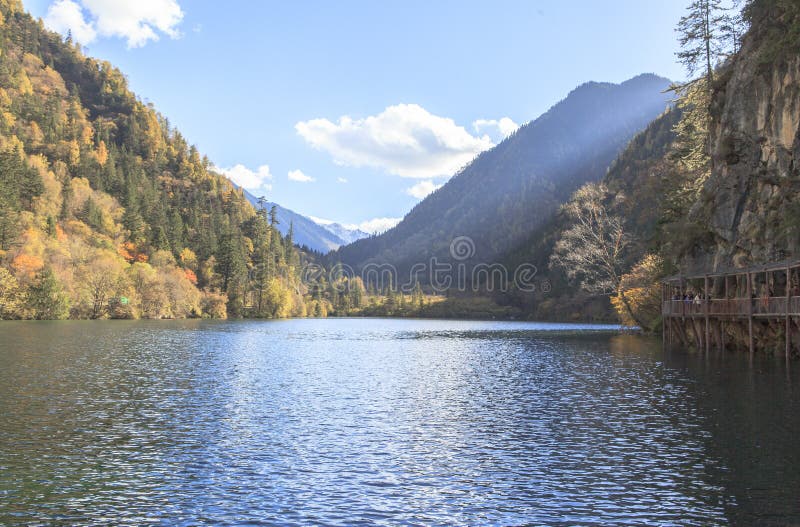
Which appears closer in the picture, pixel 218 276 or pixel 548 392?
pixel 548 392

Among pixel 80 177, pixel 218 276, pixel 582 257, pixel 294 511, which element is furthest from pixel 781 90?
pixel 80 177

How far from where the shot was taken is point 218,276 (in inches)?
6924

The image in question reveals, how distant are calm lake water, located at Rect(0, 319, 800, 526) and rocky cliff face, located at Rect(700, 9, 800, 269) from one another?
12.5 m

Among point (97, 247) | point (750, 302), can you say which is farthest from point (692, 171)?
point (97, 247)

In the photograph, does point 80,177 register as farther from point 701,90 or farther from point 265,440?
point 265,440

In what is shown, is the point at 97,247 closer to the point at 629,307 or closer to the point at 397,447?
the point at 629,307

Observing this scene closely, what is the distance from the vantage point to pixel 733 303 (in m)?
50.8

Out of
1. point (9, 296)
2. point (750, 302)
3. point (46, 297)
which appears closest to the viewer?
point (750, 302)

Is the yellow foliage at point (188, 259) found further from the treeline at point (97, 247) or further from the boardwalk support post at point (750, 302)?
the boardwalk support post at point (750, 302)

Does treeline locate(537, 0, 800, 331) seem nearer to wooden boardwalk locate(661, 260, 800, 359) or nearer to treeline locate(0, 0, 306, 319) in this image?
wooden boardwalk locate(661, 260, 800, 359)

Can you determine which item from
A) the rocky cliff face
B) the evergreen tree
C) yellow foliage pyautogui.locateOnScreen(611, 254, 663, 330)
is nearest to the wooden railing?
the rocky cliff face

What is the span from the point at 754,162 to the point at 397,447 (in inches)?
1723

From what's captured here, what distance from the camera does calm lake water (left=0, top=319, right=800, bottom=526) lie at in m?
14.5

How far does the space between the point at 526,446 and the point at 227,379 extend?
22.5 metres
